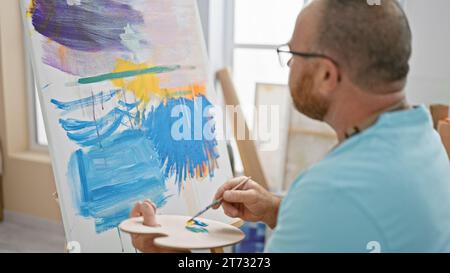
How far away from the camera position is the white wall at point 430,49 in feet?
6.91

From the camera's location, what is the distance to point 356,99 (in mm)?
993

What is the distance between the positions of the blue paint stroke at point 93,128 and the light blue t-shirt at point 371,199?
59cm

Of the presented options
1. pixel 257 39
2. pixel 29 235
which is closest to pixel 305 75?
pixel 257 39

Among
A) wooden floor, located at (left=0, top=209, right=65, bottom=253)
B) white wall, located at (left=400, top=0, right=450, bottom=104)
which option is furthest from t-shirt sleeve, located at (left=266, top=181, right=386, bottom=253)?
wooden floor, located at (left=0, top=209, right=65, bottom=253)

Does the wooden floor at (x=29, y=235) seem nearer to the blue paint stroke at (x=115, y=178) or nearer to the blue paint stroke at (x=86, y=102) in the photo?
the blue paint stroke at (x=115, y=178)

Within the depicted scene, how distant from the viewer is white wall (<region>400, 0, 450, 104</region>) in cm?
211

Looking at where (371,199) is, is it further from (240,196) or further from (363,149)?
(240,196)

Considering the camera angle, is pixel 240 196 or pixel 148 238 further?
pixel 240 196

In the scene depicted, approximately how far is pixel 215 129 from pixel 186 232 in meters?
0.58

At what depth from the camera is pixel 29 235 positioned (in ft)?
10.1

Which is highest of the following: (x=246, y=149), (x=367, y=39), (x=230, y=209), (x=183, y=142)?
(x=367, y=39)

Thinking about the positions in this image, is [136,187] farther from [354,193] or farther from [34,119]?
[34,119]

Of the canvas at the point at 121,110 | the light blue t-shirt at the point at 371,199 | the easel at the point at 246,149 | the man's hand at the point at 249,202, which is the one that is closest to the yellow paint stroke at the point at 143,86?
the canvas at the point at 121,110
